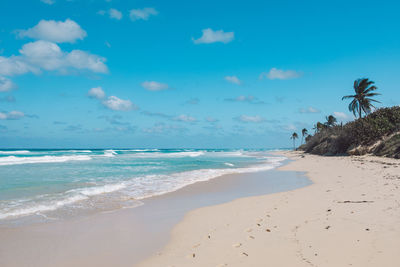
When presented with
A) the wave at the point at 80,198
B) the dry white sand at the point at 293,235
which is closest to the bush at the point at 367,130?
the dry white sand at the point at 293,235

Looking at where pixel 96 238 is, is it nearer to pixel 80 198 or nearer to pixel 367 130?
pixel 80 198

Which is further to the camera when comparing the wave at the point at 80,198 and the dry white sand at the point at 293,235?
the wave at the point at 80,198

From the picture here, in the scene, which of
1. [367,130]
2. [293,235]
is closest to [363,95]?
[367,130]

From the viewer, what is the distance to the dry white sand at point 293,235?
3.86 metres

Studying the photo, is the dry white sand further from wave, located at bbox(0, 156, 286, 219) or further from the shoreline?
wave, located at bbox(0, 156, 286, 219)

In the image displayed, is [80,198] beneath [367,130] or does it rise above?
beneath

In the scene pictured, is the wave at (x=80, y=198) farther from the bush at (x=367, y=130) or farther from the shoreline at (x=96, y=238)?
the bush at (x=367, y=130)

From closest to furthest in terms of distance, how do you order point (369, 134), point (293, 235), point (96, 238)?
point (293, 235), point (96, 238), point (369, 134)

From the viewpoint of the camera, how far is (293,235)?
16.0ft

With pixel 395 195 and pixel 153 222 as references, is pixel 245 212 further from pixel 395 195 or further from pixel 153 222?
pixel 395 195

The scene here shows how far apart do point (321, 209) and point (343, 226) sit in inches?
65.8

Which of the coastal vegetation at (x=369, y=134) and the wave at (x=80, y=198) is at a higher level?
the coastal vegetation at (x=369, y=134)

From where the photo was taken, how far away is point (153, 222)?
671 centimetres

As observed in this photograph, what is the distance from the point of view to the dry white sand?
386 centimetres
